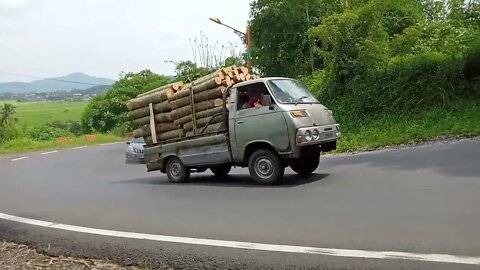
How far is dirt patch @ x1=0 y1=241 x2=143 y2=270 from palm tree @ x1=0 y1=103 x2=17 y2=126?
1773 inches

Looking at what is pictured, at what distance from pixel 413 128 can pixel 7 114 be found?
43.5 meters

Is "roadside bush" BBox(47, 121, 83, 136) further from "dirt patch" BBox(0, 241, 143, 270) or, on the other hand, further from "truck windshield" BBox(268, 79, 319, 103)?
"dirt patch" BBox(0, 241, 143, 270)

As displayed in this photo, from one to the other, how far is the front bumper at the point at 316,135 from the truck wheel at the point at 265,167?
2.36 feet

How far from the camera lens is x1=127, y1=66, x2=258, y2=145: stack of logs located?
37.3 feet

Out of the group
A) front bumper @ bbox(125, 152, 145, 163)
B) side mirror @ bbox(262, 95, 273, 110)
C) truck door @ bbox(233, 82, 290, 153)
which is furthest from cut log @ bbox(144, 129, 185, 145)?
front bumper @ bbox(125, 152, 145, 163)

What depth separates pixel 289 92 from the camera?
1061 cm

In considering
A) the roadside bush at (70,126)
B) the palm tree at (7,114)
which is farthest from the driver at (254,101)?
the roadside bush at (70,126)

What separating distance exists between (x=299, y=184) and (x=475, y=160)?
3.91 meters

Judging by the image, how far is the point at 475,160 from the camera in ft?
36.5

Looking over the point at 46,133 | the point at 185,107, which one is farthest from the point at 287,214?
the point at 46,133

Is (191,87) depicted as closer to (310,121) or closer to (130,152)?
(310,121)

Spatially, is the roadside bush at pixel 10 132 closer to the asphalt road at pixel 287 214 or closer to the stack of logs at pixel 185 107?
the asphalt road at pixel 287 214

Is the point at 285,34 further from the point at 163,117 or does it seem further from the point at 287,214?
the point at 287,214

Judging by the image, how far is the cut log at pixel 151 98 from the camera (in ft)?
40.2
